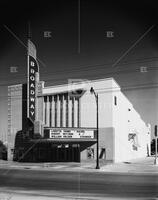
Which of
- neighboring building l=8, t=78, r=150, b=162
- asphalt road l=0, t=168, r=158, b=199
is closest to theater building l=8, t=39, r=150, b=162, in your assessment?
neighboring building l=8, t=78, r=150, b=162

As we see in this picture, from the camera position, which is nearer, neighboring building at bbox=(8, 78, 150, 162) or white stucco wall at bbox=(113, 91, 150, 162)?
neighboring building at bbox=(8, 78, 150, 162)

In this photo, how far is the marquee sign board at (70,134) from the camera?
24189mm

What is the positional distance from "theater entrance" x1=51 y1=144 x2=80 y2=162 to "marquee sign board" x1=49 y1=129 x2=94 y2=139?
1098mm

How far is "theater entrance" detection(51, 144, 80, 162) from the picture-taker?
2542cm

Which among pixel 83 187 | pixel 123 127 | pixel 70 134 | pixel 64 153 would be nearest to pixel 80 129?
pixel 70 134

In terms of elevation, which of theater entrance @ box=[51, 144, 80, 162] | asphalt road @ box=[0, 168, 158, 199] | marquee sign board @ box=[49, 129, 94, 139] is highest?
marquee sign board @ box=[49, 129, 94, 139]

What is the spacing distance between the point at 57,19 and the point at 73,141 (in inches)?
828

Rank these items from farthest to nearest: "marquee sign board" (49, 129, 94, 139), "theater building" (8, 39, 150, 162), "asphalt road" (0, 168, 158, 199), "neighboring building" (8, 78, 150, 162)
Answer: "marquee sign board" (49, 129, 94, 139) → "neighboring building" (8, 78, 150, 162) → "theater building" (8, 39, 150, 162) → "asphalt road" (0, 168, 158, 199)

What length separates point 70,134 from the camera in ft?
80.7

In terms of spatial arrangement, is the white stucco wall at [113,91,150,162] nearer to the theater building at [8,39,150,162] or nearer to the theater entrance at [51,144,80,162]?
the theater building at [8,39,150,162]

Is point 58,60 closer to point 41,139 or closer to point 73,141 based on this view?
point 41,139

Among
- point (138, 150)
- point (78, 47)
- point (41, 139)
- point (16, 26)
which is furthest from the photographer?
point (138, 150)

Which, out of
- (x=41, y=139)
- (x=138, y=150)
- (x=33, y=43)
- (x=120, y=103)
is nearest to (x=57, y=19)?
(x=33, y=43)

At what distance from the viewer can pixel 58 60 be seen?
501 centimetres
